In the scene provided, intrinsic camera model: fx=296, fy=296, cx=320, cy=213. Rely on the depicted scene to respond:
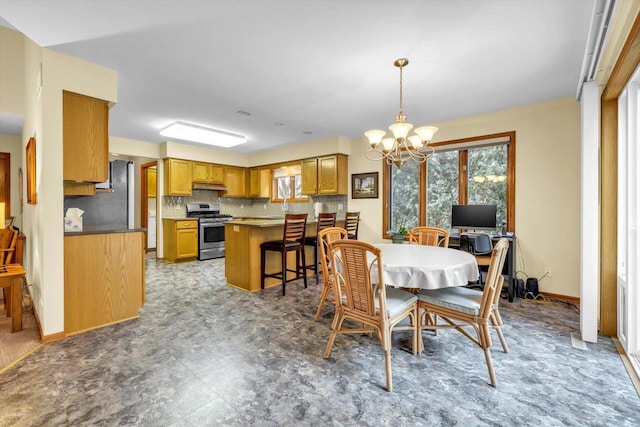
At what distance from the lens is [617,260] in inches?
98.5

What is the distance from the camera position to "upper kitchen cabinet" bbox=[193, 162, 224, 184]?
6230 millimetres

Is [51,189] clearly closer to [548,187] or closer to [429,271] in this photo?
[429,271]

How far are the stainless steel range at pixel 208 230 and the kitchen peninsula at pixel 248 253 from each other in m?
2.04

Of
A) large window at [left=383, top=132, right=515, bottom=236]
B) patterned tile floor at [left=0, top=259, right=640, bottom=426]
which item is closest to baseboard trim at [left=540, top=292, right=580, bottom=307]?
patterned tile floor at [left=0, top=259, right=640, bottom=426]

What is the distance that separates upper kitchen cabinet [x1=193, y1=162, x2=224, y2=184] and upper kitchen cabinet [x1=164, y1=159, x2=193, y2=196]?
138 mm

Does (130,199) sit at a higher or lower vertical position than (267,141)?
lower

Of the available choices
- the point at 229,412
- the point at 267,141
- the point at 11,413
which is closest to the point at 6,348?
the point at 11,413

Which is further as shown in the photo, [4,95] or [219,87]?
[4,95]

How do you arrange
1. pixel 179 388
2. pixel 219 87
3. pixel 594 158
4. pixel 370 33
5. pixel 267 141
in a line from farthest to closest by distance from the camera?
pixel 267 141, pixel 219 87, pixel 594 158, pixel 370 33, pixel 179 388

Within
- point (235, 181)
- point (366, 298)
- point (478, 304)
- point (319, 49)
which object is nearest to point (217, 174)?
point (235, 181)

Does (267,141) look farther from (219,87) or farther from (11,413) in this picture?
(11,413)

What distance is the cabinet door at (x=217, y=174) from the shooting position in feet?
21.4

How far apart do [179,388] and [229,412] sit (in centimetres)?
42

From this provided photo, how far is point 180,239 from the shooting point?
5.81 m
